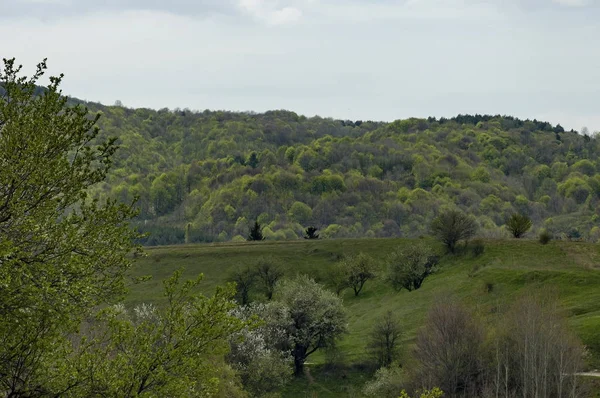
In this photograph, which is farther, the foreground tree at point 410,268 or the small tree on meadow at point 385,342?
the foreground tree at point 410,268

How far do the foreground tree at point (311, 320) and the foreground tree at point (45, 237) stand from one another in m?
63.8

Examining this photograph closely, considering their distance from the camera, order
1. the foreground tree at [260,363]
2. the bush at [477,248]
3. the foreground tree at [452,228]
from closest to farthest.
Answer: the foreground tree at [260,363] → the bush at [477,248] → the foreground tree at [452,228]

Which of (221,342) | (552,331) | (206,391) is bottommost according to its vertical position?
(552,331)

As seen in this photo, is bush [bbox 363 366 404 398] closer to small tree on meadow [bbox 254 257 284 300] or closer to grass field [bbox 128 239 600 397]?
grass field [bbox 128 239 600 397]

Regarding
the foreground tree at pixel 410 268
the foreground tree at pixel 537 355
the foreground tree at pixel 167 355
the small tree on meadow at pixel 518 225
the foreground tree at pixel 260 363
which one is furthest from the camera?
the small tree on meadow at pixel 518 225

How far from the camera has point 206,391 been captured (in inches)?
575

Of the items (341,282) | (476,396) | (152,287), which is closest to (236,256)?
(152,287)

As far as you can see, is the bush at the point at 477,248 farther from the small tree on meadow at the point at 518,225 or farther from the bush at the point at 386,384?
the bush at the point at 386,384

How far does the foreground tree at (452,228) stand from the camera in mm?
105750

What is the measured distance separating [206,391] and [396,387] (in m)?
48.9

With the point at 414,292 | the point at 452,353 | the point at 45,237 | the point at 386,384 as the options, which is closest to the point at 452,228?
the point at 414,292

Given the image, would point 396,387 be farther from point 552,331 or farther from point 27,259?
point 27,259

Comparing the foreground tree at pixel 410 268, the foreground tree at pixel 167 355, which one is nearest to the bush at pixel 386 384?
the foreground tree at pixel 410 268

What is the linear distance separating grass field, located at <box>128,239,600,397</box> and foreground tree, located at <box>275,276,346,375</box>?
224 cm
